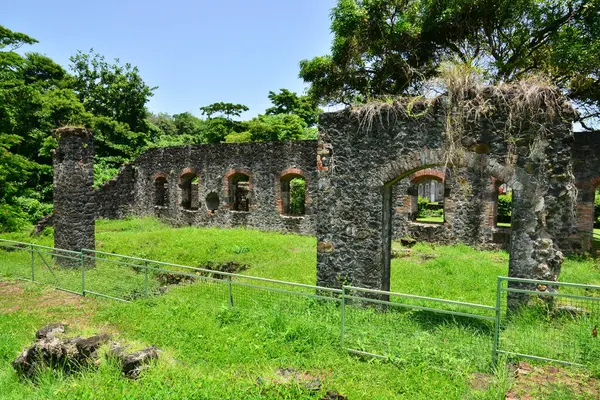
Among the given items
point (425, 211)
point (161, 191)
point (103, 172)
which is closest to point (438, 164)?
point (161, 191)

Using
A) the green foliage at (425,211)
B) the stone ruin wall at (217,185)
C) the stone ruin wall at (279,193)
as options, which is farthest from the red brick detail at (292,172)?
the green foliage at (425,211)

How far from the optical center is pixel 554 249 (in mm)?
5598

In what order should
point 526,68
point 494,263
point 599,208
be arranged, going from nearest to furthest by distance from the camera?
point 494,263, point 526,68, point 599,208

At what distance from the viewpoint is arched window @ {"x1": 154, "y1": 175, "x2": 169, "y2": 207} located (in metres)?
18.7

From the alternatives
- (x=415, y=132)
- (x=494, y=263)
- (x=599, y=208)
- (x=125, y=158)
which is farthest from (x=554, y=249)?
(x=125, y=158)

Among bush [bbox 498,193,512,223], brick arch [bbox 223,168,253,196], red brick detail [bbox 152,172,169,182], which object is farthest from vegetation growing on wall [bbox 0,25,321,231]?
bush [bbox 498,193,512,223]

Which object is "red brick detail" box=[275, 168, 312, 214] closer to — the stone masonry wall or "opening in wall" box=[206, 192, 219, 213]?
"opening in wall" box=[206, 192, 219, 213]

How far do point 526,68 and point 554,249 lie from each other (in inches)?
354

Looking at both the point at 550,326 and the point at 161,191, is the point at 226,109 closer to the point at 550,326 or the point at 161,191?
the point at 161,191

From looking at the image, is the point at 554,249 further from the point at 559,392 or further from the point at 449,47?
the point at 449,47

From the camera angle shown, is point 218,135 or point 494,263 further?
point 218,135

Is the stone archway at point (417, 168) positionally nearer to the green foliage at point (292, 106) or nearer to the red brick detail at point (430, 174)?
the red brick detail at point (430, 174)

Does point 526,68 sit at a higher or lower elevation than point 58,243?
higher

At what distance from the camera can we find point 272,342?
207 inches
